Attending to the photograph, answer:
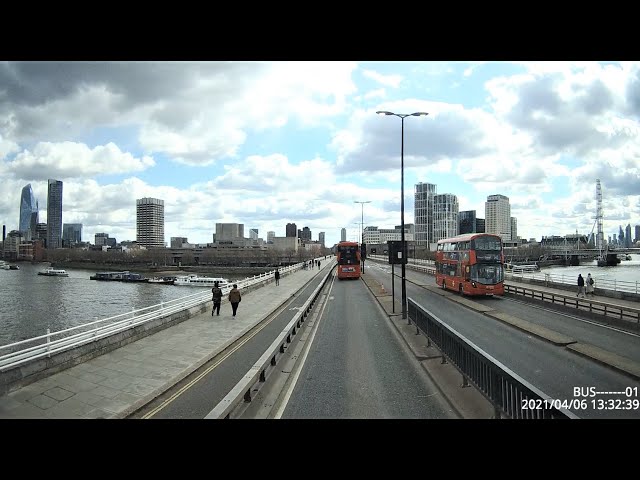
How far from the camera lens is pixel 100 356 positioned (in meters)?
9.87

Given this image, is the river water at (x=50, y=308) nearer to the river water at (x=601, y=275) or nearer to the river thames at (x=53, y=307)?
the river thames at (x=53, y=307)

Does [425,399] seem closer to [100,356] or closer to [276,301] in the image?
[100,356]

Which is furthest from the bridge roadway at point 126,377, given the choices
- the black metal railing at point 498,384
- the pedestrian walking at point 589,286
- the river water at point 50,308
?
the pedestrian walking at point 589,286

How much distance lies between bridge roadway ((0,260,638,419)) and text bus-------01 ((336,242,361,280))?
86.8ft

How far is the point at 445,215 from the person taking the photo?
105938 millimetres

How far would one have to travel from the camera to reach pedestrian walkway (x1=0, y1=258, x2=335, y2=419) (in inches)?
252

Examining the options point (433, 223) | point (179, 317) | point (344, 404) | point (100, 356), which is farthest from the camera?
point (433, 223)

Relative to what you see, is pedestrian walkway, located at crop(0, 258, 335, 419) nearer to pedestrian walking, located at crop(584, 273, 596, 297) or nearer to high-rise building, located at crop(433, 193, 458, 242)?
pedestrian walking, located at crop(584, 273, 596, 297)

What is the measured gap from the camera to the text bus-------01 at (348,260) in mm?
Result: 40781

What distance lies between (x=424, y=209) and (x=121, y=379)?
372ft
